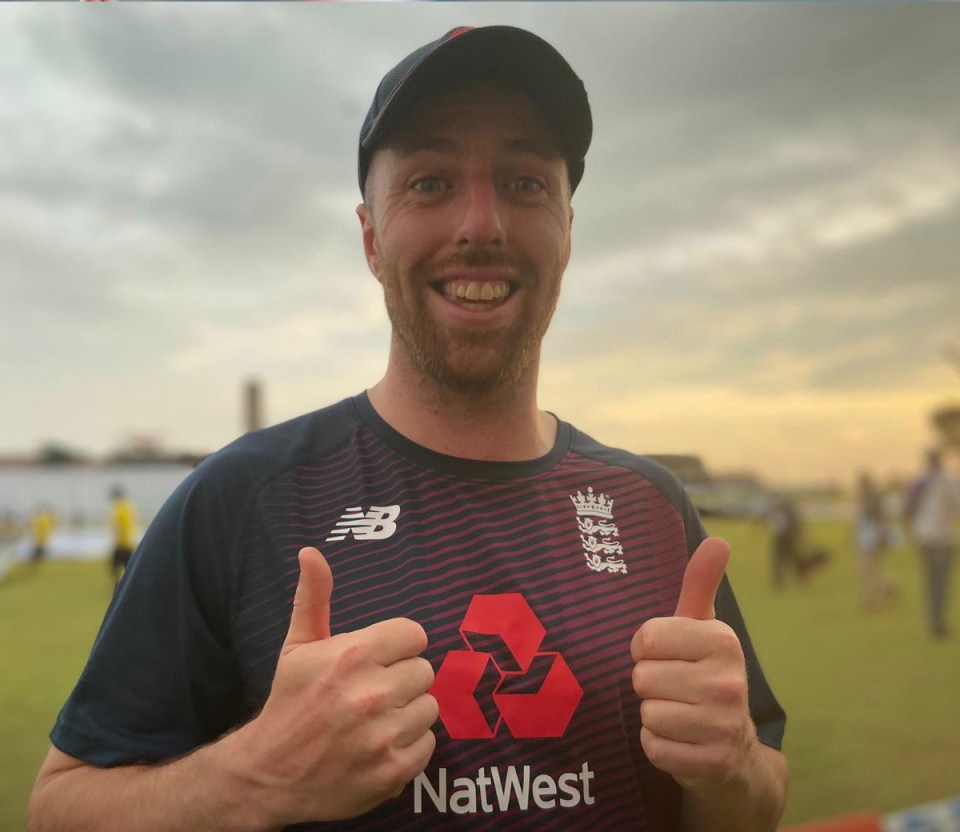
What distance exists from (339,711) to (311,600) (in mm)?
80

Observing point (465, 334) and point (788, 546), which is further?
point (788, 546)

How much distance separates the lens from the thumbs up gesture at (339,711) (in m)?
0.59

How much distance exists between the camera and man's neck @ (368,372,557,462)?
0.84 m

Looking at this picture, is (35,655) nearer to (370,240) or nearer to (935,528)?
→ (370,240)

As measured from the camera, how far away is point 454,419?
33.4 inches

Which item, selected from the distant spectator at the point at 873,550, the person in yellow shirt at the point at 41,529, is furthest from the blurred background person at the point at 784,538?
the person in yellow shirt at the point at 41,529

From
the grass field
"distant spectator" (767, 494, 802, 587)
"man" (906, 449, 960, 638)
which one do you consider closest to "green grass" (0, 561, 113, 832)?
the grass field

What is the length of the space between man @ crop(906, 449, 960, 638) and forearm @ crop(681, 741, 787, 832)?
1.49 m

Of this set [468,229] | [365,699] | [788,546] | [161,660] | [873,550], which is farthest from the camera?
[873,550]

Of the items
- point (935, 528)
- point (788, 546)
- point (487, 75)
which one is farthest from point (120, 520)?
point (935, 528)

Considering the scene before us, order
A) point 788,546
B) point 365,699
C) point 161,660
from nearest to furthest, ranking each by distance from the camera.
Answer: point 365,699
point 161,660
point 788,546

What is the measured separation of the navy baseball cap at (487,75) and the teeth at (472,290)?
0.17m

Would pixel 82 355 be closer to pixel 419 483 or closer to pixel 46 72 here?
pixel 46 72

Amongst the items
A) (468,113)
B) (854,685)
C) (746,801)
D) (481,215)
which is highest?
(468,113)
